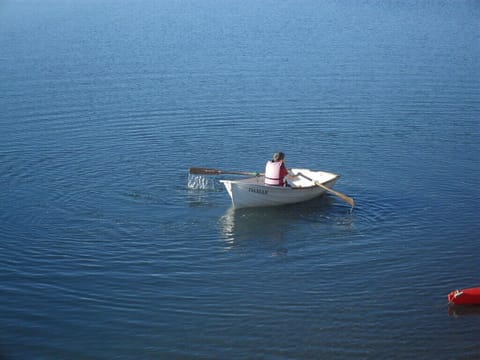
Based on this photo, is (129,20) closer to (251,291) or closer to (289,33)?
(289,33)

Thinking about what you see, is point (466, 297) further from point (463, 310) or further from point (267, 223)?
point (267, 223)

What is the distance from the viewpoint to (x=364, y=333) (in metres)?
18.5

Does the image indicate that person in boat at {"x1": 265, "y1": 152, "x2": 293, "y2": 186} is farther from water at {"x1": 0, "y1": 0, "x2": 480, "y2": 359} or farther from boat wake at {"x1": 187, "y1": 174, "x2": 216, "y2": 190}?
boat wake at {"x1": 187, "y1": 174, "x2": 216, "y2": 190}

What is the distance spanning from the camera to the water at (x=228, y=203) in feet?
61.2

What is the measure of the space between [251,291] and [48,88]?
79.0 ft

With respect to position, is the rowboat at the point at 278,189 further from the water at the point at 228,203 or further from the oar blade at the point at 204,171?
the oar blade at the point at 204,171

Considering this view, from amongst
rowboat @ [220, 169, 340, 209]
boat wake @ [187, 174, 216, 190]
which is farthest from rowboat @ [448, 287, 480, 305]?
boat wake @ [187, 174, 216, 190]

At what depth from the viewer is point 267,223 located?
998 inches

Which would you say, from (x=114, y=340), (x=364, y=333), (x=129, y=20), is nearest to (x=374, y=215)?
(x=364, y=333)

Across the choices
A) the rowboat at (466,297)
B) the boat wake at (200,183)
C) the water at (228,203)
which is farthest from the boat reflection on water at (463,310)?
the boat wake at (200,183)

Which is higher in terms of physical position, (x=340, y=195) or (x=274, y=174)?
(x=274, y=174)

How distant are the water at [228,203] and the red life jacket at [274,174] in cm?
126

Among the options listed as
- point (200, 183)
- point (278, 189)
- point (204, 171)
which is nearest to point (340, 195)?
point (278, 189)

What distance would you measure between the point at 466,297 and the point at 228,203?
30.8ft
